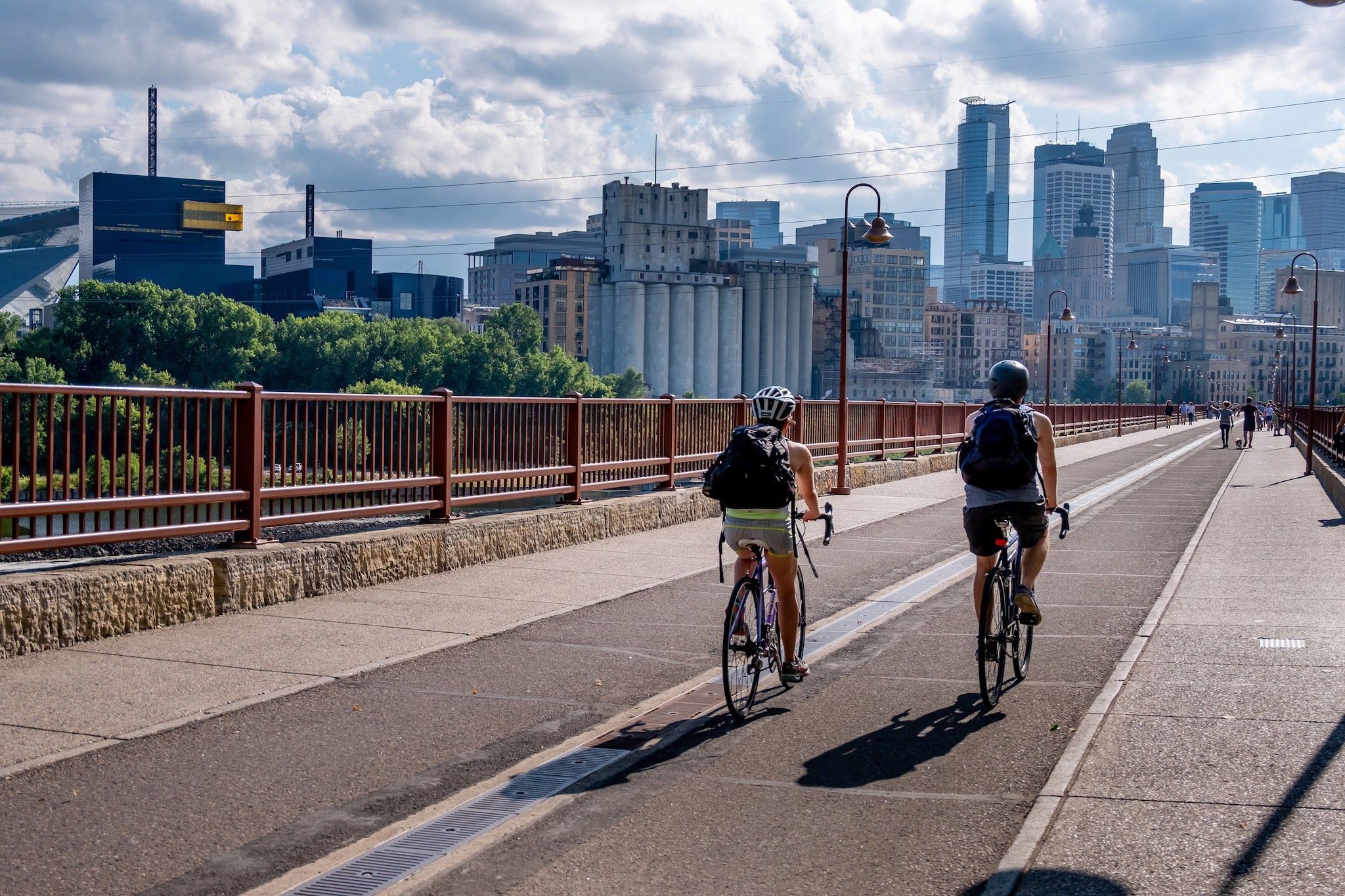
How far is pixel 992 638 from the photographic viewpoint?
7586 millimetres

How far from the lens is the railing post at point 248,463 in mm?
10781

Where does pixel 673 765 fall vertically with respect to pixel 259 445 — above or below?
below

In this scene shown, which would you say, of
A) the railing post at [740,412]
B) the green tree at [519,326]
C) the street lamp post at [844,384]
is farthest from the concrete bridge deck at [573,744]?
the green tree at [519,326]

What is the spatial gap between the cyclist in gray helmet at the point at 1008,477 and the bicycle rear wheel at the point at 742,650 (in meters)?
1.13

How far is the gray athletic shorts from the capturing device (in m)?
7.45

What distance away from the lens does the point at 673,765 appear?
642 centimetres

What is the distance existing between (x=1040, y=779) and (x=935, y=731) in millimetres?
949

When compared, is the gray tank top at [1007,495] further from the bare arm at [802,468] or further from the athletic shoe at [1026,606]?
the bare arm at [802,468]

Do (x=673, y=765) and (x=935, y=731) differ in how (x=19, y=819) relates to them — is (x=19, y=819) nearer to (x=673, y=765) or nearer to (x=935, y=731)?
(x=673, y=765)

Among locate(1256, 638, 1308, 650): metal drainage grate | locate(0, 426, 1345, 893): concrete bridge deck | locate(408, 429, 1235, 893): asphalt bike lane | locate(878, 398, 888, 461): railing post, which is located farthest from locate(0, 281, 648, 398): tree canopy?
locate(408, 429, 1235, 893): asphalt bike lane

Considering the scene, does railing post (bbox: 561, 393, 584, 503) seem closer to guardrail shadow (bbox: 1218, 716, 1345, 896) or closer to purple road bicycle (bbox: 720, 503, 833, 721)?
purple road bicycle (bbox: 720, 503, 833, 721)

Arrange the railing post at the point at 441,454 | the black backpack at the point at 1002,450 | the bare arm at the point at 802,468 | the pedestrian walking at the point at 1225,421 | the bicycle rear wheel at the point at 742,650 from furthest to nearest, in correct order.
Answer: the pedestrian walking at the point at 1225,421 < the railing post at the point at 441,454 < the bare arm at the point at 802,468 < the black backpack at the point at 1002,450 < the bicycle rear wheel at the point at 742,650

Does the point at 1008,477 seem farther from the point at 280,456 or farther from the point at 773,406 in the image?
the point at 280,456

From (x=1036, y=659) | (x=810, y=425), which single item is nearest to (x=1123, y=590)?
(x=1036, y=659)
